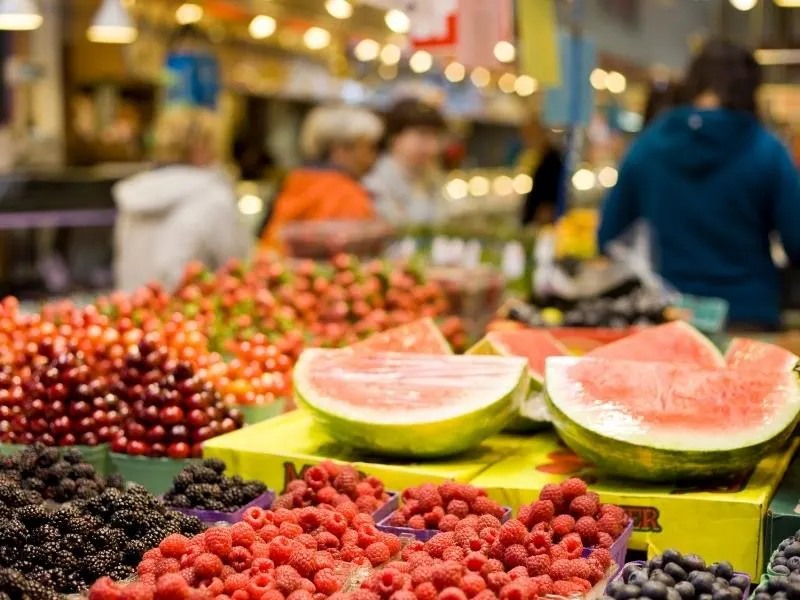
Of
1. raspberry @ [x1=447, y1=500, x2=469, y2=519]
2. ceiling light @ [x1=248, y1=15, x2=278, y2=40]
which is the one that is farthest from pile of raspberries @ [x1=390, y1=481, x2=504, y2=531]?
ceiling light @ [x1=248, y1=15, x2=278, y2=40]

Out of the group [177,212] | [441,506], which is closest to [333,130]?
[177,212]

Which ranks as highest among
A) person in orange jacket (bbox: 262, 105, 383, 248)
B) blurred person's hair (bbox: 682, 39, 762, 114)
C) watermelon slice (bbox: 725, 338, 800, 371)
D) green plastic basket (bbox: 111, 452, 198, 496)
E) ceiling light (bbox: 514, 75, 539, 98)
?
ceiling light (bbox: 514, 75, 539, 98)

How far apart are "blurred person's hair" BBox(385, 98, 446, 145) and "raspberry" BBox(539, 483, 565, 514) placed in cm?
551

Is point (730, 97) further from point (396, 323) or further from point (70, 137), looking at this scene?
point (70, 137)

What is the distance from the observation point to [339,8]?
898cm

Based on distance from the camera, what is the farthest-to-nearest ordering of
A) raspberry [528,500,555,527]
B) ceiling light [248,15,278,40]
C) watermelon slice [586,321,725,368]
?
ceiling light [248,15,278,40], watermelon slice [586,321,725,368], raspberry [528,500,555,527]

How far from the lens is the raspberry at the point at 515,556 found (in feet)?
6.06

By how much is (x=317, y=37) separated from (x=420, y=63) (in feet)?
7.89

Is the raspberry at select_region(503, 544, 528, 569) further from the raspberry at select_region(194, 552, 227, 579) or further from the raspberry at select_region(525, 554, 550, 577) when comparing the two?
the raspberry at select_region(194, 552, 227, 579)

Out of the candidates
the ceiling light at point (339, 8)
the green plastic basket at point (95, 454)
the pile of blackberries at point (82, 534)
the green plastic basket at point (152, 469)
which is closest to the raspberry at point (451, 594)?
the pile of blackberries at point (82, 534)

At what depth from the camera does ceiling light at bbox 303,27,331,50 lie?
32.6 feet

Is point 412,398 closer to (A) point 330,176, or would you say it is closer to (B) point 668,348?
(B) point 668,348

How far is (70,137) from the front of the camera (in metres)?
9.77

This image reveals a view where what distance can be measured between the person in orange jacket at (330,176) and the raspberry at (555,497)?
398 centimetres
